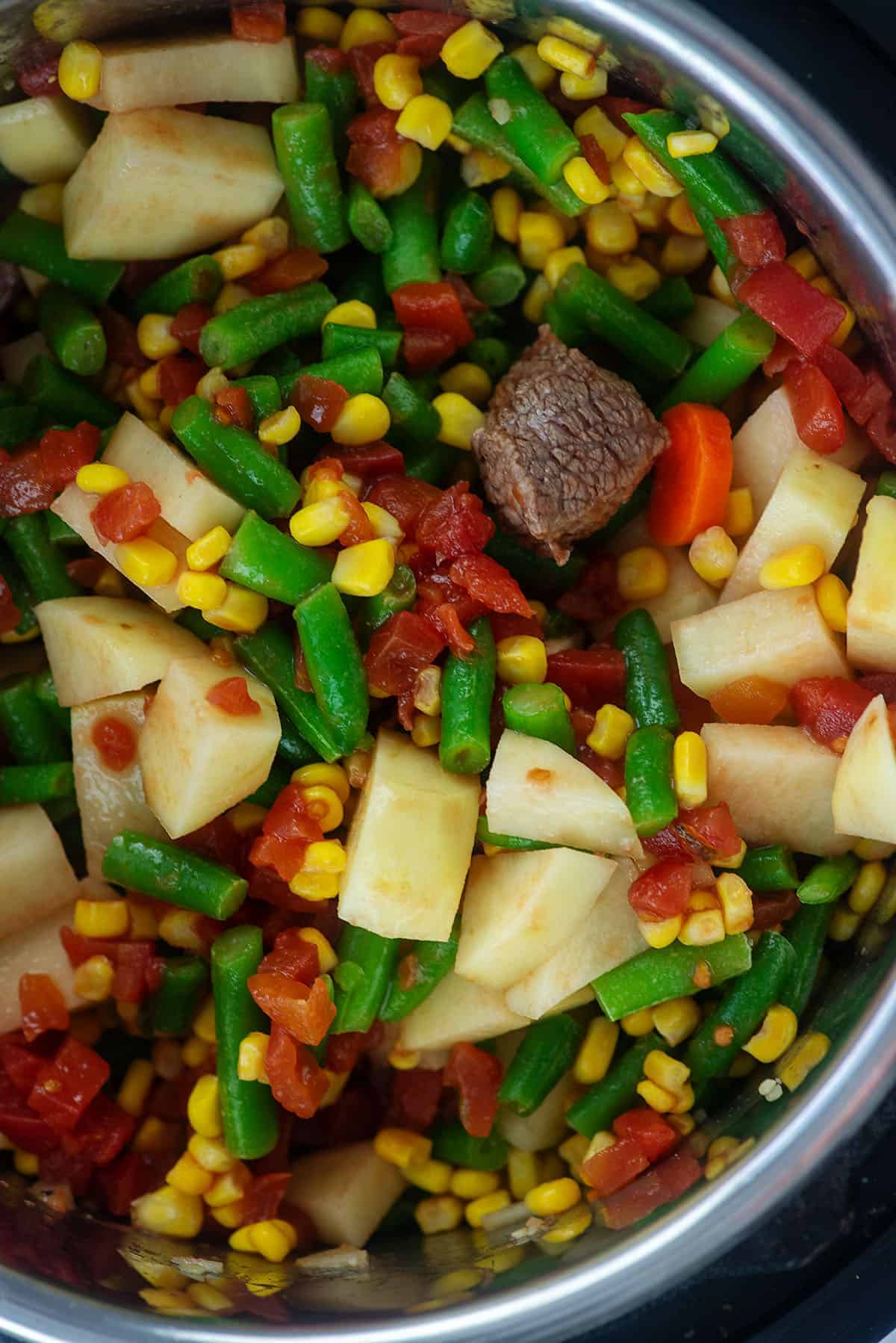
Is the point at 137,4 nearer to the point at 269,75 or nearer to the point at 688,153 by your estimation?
the point at 269,75

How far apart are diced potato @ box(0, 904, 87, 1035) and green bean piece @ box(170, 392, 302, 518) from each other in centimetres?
140

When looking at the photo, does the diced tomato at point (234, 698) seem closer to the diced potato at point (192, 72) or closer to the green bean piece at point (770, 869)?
the green bean piece at point (770, 869)

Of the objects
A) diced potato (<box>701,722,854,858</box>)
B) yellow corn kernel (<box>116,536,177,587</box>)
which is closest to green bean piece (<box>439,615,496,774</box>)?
diced potato (<box>701,722,854,858</box>)

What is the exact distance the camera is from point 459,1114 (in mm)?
4059

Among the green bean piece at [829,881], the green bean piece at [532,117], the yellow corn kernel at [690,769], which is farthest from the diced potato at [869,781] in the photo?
the green bean piece at [532,117]

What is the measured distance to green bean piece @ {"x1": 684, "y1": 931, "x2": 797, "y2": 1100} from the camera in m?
3.63

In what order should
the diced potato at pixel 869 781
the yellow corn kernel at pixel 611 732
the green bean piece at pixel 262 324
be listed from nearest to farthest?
the diced potato at pixel 869 781 → the yellow corn kernel at pixel 611 732 → the green bean piece at pixel 262 324

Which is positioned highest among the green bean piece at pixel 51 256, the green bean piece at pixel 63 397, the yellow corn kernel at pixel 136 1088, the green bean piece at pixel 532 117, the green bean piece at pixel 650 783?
the green bean piece at pixel 532 117

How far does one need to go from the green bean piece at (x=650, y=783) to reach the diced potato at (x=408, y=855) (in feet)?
1.48

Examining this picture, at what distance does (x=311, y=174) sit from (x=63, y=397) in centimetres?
101

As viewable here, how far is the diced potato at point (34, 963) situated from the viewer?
12.7 ft

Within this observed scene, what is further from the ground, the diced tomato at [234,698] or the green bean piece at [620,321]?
the green bean piece at [620,321]

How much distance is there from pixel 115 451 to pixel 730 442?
1837 mm

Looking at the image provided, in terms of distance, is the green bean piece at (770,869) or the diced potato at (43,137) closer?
the green bean piece at (770,869)
